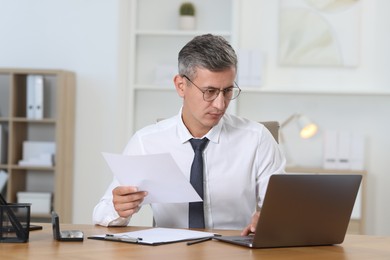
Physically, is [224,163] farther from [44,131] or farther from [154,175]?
[44,131]

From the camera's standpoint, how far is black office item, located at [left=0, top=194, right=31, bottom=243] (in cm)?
239

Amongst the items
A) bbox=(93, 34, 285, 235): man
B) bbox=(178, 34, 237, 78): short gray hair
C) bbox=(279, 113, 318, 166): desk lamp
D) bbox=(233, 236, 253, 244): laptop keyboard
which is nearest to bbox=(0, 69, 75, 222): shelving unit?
bbox=(279, 113, 318, 166): desk lamp

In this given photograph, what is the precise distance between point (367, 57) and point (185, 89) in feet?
10.2

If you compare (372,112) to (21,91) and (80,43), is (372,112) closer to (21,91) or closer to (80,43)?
(80,43)

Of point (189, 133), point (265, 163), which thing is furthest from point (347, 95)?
point (189, 133)

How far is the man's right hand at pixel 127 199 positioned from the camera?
99.7 inches

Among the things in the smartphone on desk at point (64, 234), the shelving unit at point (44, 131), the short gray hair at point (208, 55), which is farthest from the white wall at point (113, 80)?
the smartphone on desk at point (64, 234)

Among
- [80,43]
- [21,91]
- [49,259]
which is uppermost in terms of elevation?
[80,43]

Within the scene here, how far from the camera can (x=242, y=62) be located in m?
5.71

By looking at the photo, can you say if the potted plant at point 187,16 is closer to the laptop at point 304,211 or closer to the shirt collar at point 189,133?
the shirt collar at point 189,133

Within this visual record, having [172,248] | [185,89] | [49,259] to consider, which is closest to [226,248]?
[172,248]

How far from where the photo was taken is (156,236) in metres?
2.49

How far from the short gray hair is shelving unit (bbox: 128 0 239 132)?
305 centimetres

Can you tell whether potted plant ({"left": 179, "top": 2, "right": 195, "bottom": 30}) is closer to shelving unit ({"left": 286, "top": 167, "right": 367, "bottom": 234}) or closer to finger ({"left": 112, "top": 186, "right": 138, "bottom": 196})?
shelving unit ({"left": 286, "top": 167, "right": 367, "bottom": 234})
